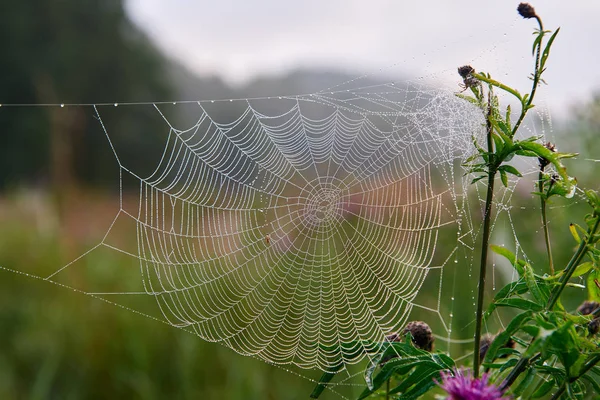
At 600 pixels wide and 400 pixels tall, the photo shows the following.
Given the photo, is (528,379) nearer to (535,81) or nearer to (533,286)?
(533,286)

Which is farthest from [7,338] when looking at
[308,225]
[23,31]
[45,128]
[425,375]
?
[23,31]

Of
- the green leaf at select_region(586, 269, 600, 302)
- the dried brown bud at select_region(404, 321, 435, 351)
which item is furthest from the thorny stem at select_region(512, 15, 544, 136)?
the dried brown bud at select_region(404, 321, 435, 351)

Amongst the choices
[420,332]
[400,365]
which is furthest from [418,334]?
[400,365]

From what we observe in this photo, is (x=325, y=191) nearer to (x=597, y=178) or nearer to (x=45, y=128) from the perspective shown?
(x=597, y=178)

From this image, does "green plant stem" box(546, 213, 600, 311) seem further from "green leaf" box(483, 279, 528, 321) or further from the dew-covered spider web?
the dew-covered spider web

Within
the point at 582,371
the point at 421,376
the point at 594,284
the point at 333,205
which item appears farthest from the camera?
the point at 333,205

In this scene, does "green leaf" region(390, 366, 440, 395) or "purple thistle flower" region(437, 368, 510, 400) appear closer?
"purple thistle flower" region(437, 368, 510, 400)
